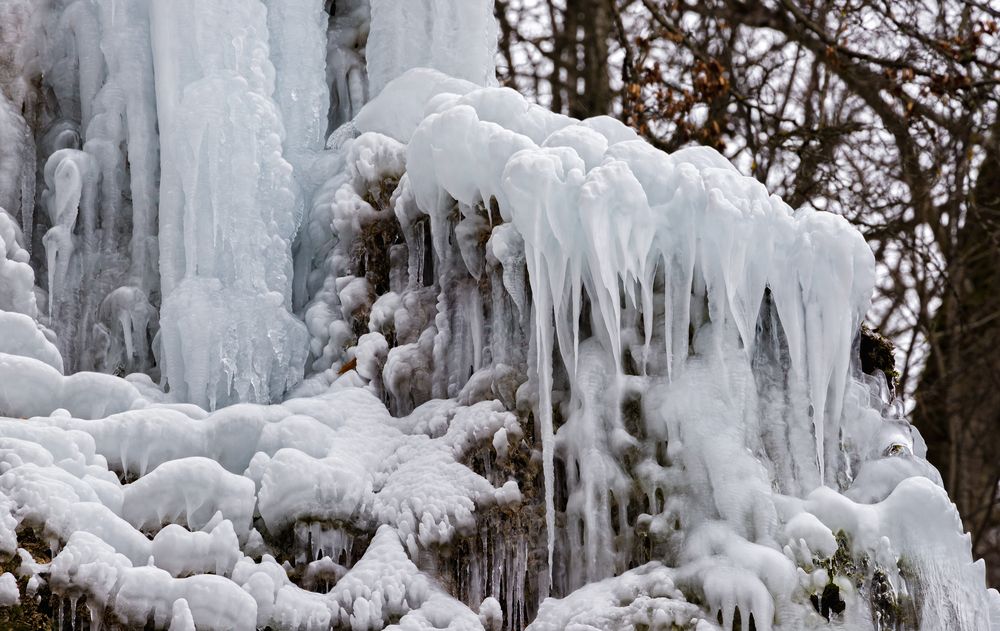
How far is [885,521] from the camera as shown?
490 centimetres

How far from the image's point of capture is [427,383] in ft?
18.1

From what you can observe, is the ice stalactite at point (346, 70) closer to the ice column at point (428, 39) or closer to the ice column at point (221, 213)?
the ice column at point (428, 39)

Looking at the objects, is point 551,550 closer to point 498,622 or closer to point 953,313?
point 498,622

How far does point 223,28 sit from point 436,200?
1.46 m

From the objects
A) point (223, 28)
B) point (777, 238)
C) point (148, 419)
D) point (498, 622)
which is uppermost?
point (223, 28)

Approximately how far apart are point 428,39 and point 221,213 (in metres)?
1.77

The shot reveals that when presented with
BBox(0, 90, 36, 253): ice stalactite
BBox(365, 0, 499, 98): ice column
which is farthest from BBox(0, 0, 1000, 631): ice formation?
BBox(365, 0, 499, 98): ice column

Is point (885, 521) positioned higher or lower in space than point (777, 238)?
lower

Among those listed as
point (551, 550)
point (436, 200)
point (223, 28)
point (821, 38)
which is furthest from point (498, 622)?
point (821, 38)

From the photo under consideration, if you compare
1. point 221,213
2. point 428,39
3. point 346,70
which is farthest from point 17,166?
point 428,39

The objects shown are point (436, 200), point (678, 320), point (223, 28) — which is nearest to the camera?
point (678, 320)

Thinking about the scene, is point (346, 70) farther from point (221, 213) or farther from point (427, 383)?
point (427, 383)

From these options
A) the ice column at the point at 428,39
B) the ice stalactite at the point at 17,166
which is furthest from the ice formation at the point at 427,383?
the ice column at the point at 428,39

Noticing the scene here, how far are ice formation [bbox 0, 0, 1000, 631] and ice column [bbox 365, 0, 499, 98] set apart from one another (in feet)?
2.70
